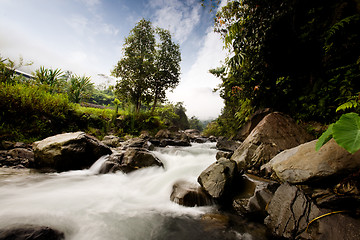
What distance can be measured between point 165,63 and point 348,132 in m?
Result: 12.9

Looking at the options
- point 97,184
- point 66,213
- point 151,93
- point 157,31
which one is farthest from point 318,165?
point 157,31

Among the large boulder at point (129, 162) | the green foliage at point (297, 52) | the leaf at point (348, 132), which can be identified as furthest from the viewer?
the large boulder at point (129, 162)

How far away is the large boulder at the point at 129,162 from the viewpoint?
425 centimetres

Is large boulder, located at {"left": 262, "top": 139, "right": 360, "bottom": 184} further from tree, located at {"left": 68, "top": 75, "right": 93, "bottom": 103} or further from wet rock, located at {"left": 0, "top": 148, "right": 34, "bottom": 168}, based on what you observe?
tree, located at {"left": 68, "top": 75, "right": 93, "bottom": 103}

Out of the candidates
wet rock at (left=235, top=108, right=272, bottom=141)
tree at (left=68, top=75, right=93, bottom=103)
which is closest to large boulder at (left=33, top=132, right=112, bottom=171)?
wet rock at (left=235, top=108, right=272, bottom=141)

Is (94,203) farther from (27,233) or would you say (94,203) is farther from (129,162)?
(129,162)

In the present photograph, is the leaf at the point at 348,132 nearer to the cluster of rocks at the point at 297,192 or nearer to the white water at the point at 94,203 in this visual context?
the cluster of rocks at the point at 297,192

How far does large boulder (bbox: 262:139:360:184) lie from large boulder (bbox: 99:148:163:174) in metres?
3.46

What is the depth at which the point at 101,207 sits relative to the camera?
2.73 metres

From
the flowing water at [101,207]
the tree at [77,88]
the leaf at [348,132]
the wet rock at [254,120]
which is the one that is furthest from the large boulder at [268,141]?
the tree at [77,88]

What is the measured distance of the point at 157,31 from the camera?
42.2 feet

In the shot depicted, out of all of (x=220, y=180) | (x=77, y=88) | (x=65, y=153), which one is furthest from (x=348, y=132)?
(x=77, y=88)

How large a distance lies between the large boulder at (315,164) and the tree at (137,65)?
36.2 ft

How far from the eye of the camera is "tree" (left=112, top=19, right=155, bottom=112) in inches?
453
